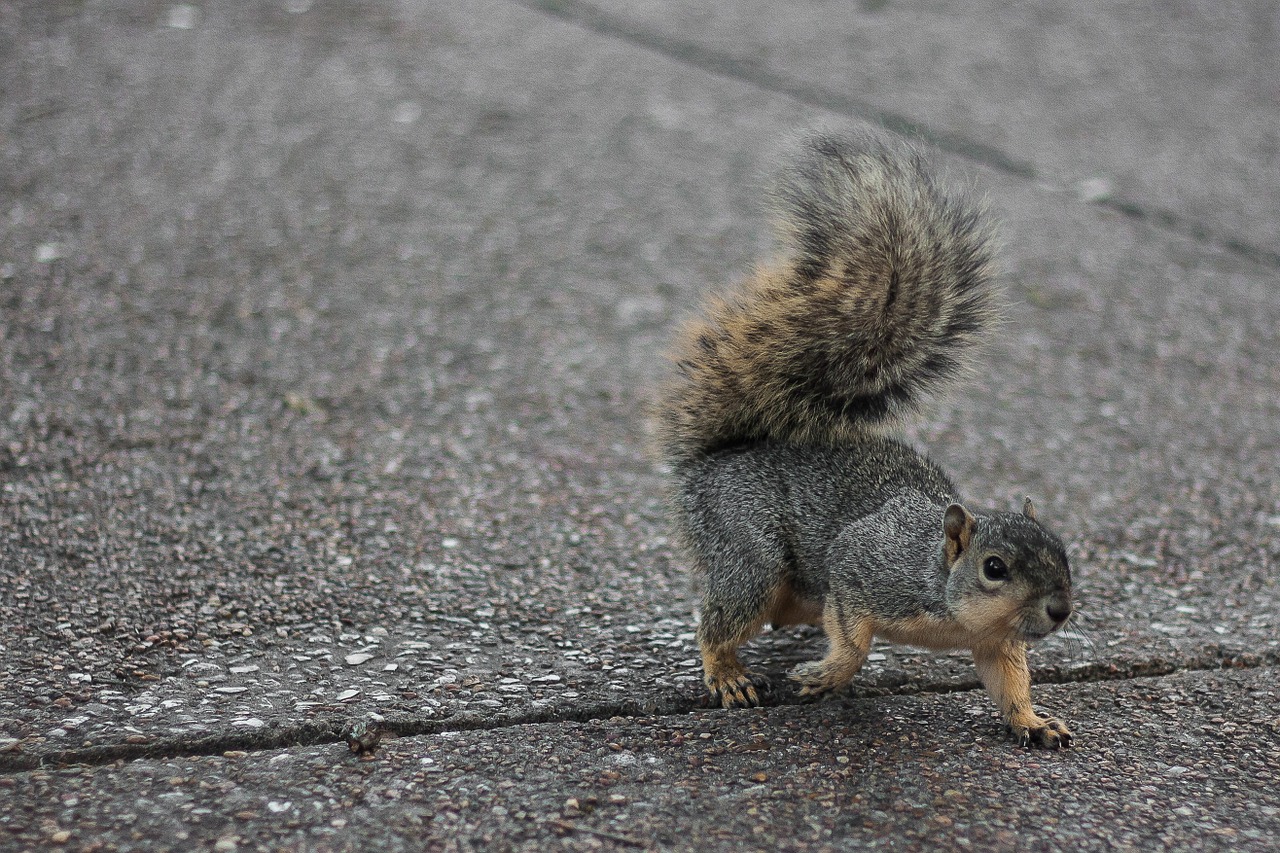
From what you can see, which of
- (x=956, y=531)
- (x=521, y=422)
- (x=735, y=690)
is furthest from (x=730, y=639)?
(x=521, y=422)

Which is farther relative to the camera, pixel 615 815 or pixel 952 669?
pixel 952 669

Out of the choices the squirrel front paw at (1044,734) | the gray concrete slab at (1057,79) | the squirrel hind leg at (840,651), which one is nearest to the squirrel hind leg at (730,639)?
the squirrel hind leg at (840,651)

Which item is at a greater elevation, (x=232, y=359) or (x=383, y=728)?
(x=232, y=359)

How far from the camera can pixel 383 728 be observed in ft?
7.30

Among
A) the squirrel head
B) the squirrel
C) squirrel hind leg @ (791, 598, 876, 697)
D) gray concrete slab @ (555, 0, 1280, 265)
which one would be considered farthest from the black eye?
gray concrete slab @ (555, 0, 1280, 265)

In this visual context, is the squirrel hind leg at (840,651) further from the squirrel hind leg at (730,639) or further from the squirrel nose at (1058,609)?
the squirrel nose at (1058,609)

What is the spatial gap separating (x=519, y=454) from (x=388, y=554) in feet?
2.01

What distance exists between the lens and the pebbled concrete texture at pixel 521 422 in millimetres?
2119

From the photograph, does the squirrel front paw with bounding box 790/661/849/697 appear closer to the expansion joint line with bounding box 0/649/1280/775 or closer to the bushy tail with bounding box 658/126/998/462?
the expansion joint line with bounding box 0/649/1280/775

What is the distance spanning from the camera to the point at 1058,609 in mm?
2057

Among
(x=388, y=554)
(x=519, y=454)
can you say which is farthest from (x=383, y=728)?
(x=519, y=454)

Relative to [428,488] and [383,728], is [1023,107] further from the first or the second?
[383,728]

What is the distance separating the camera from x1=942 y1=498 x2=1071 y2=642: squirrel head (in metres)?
2.08

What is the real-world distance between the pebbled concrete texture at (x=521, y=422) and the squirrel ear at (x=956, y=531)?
362mm
